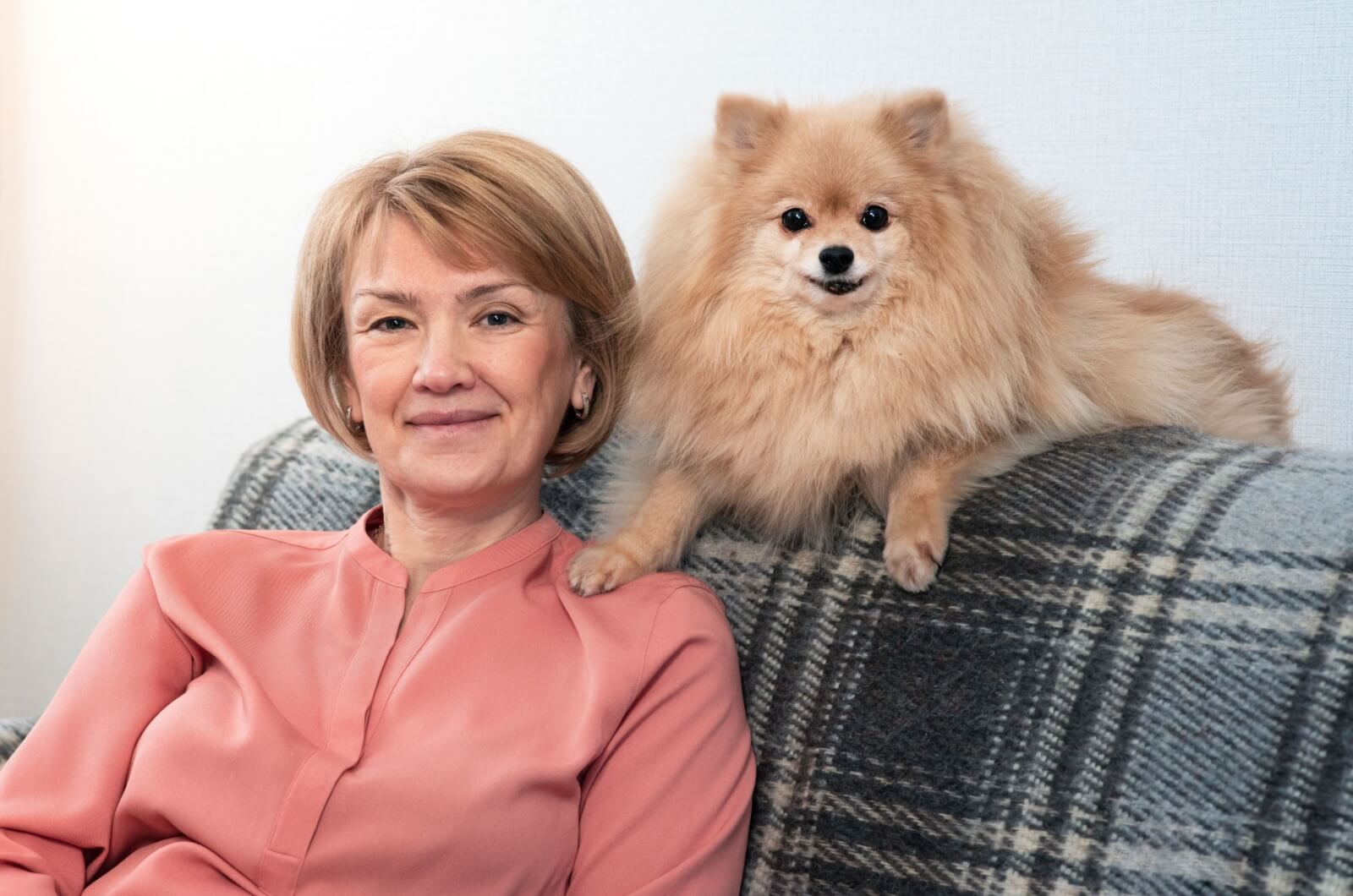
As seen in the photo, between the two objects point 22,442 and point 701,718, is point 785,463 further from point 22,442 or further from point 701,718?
point 22,442

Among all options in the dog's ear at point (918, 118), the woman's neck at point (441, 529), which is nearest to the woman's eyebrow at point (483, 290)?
the woman's neck at point (441, 529)

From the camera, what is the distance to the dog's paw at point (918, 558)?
4.28 feet

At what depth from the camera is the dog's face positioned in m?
1.38

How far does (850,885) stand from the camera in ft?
4.09

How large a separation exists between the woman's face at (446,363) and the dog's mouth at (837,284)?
0.31 meters

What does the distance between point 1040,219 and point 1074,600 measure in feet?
1.75

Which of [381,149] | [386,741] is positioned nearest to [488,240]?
[386,741]

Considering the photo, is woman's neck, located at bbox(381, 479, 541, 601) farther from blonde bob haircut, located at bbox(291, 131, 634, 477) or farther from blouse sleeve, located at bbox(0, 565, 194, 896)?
Result: blouse sleeve, located at bbox(0, 565, 194, 896)

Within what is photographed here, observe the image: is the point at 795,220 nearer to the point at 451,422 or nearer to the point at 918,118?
the point at 918,118

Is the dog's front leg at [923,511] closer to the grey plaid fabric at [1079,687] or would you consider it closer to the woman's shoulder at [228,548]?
the grey plaid fabric at [1079,687]

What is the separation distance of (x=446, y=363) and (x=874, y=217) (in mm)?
518

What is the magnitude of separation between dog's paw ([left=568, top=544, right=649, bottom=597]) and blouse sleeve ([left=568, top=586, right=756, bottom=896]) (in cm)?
8

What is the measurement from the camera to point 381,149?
2.53 m

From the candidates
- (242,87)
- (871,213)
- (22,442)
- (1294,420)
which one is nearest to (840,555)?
(871,213)
